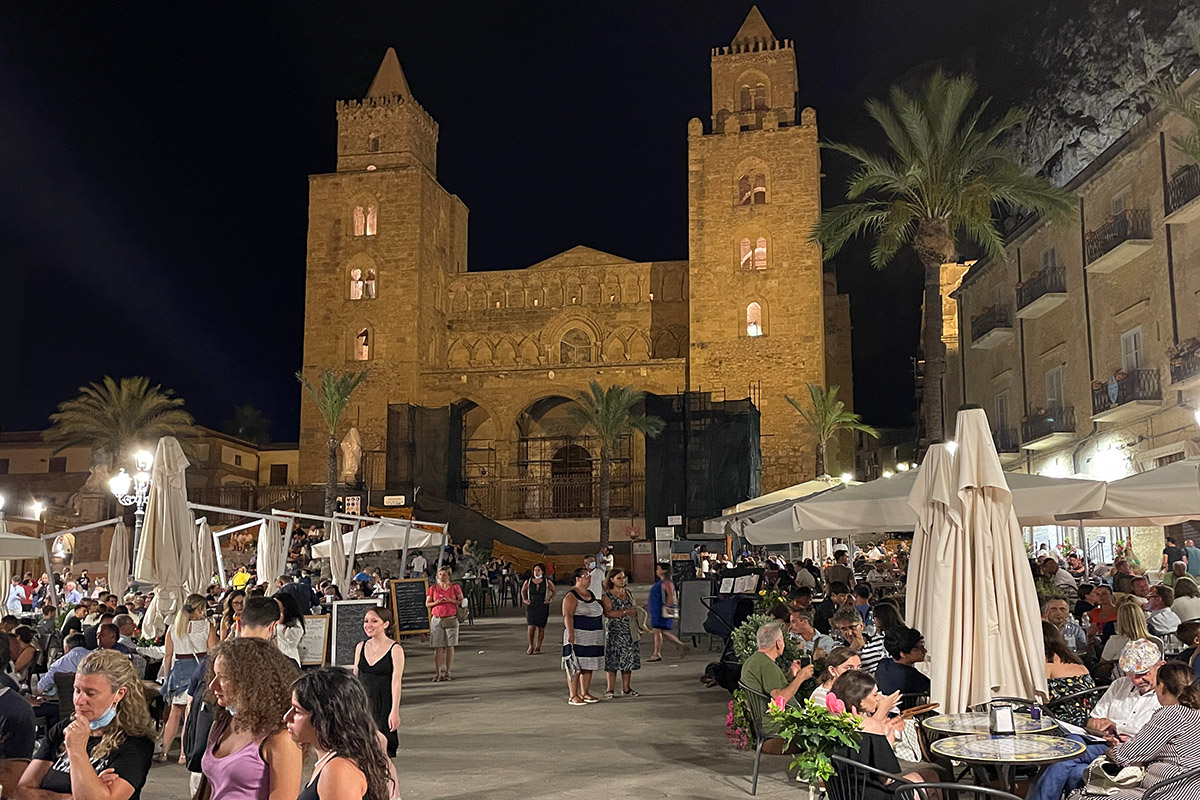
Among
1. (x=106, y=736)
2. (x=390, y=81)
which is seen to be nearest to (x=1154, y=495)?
(x=106, y=736)

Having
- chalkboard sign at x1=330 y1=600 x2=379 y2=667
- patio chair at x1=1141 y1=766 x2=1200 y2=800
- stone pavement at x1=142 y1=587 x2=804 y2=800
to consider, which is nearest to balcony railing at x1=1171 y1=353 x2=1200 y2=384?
stone pavement at x1=142 y1=587 x2=804 y2=800

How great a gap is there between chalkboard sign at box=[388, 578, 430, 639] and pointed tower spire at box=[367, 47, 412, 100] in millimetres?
37420

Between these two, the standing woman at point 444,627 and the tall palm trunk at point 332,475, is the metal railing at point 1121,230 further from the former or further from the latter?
the tall palm trunk at point 332,475

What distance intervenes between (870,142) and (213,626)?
61010 mm

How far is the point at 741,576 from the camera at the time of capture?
1634cm

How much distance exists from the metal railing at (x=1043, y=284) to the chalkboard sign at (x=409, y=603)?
692 inches

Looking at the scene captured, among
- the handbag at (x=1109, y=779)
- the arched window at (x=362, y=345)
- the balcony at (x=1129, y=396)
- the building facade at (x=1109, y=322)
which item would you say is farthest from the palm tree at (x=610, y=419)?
the handbag at (x=1109, y=779)

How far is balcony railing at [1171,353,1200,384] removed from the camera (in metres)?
19.5

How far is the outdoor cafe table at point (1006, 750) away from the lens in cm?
495

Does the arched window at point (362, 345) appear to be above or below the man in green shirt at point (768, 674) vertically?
above

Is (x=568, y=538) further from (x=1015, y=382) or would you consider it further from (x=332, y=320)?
(x=1015, y=382)

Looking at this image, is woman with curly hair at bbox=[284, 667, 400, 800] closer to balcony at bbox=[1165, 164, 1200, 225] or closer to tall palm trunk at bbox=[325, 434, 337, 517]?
balcony at bbox=[1165, 164, 1200, 225]

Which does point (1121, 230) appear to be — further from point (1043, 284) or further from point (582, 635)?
point (582, 635)

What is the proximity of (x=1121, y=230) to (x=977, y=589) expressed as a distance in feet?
60.6
